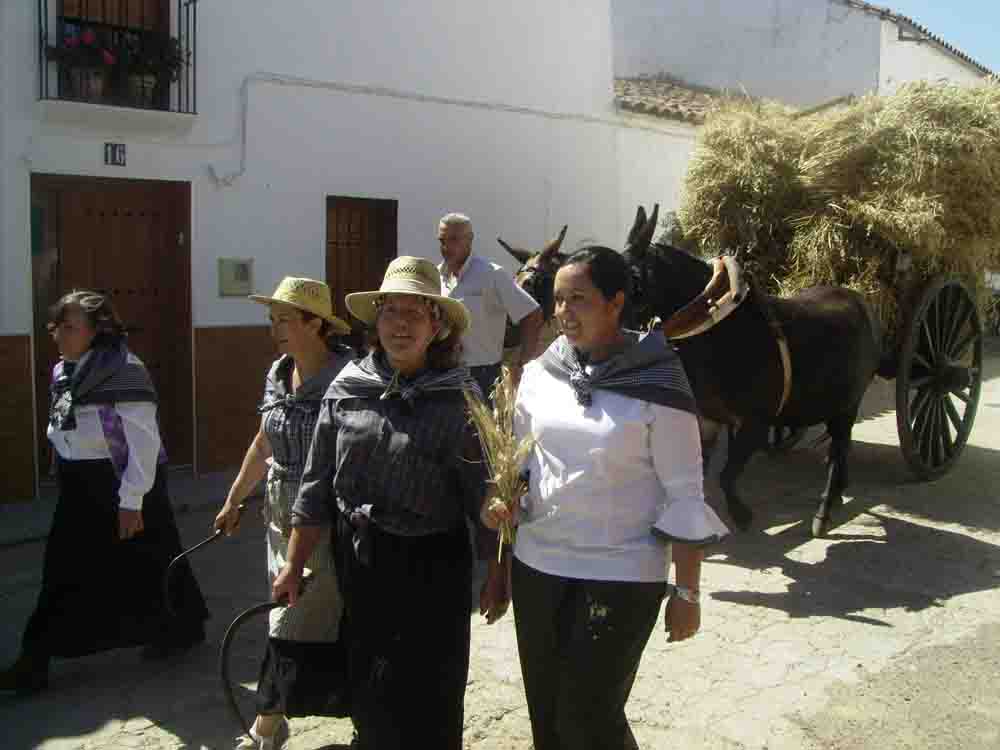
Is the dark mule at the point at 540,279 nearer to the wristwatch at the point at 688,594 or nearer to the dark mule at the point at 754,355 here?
A: the dark mule at the point at 754,355

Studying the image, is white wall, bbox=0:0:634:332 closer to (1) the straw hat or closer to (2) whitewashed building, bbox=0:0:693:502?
(2) whitewashed building, bbox=0:0:693:502

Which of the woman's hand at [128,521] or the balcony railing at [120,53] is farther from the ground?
the balcony railing at [120,53]

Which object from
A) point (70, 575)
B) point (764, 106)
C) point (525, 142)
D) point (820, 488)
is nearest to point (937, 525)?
point (820, 488)

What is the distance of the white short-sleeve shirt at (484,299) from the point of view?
6.17 meters

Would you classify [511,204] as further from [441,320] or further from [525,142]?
[441,320]

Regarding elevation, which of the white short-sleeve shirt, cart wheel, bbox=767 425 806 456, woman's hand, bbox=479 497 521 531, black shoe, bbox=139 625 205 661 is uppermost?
the white short-sleeve shirt

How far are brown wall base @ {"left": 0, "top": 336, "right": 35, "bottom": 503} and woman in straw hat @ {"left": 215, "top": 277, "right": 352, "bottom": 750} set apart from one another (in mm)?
4311

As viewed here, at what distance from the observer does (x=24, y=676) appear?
13.0 feet

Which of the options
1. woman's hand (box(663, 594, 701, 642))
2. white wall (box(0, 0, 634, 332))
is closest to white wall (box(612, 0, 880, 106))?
white wall (box(0, 0, 634, 332))

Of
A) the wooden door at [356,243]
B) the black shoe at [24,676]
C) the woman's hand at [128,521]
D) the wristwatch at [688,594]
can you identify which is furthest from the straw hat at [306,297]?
the wooden door at [356,243]

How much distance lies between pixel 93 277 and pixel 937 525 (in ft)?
20.5

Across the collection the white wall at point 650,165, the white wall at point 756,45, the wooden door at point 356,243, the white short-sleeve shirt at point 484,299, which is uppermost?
the white wall at point 756,45

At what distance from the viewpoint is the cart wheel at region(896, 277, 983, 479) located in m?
6.84

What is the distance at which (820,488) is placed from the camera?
24.3 ft
